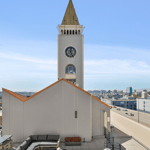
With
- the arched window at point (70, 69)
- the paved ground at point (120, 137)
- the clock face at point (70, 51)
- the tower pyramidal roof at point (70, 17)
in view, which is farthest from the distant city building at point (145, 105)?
the paved ground at point (120, 137)

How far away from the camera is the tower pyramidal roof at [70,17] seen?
115ft

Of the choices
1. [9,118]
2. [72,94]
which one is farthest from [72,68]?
[9,118]

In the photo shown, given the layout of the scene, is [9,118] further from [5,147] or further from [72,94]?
[72,94]

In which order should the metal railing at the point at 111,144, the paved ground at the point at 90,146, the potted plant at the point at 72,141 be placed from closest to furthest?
the metal railing at the point at 111,144 < the paved ground at the point at 90,146 < the potted plant at the point at 72,141

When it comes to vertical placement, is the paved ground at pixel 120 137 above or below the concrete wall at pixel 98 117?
below

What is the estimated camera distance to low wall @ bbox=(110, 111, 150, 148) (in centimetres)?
1723

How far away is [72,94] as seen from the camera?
61.9 ft

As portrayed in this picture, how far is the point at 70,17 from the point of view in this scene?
35.8 m

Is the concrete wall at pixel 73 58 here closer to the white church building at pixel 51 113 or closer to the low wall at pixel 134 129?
the low wall at pixel 134 129

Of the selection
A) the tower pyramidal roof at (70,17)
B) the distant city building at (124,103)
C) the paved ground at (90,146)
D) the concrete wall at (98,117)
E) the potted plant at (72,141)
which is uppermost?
the tower pyramidal roof at (70,17)

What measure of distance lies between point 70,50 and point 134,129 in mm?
23062

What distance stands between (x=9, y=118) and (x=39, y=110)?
396 centimetres

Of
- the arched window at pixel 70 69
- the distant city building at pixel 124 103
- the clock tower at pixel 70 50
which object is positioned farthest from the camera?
the distant city building at pixel 124 103

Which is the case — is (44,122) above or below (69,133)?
above
